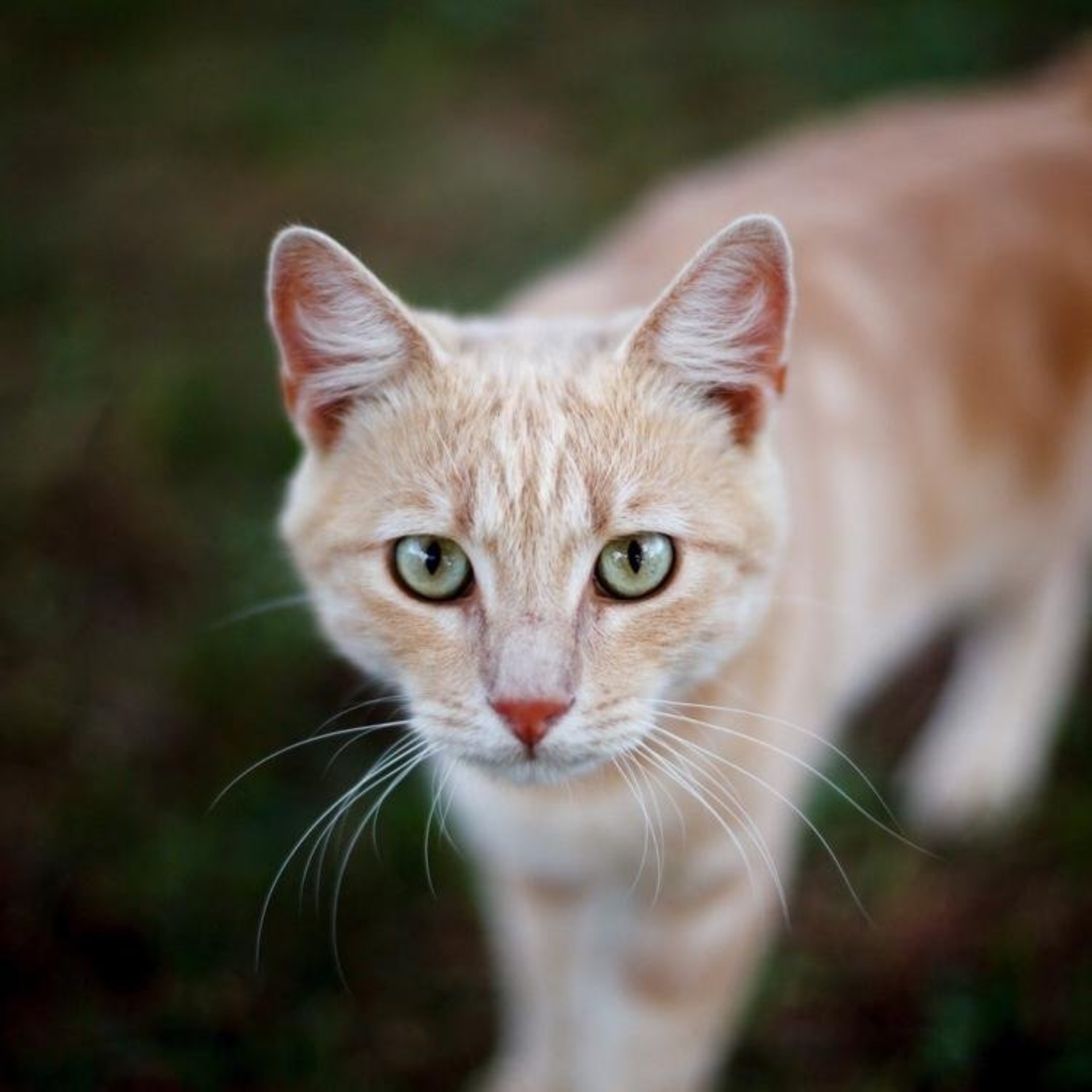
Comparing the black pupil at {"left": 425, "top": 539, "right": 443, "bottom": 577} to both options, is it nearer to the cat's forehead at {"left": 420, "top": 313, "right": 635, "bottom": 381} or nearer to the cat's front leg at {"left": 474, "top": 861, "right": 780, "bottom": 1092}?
the cat's forehead at {"left": 420, "top": 313, "right": 635, "bottom": 381}

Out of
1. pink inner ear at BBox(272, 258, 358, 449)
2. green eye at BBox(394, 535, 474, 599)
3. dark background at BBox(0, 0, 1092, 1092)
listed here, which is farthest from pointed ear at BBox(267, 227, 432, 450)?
dark background at BBox(0, 0, 1092, 1092)

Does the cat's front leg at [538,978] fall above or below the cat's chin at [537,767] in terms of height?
below

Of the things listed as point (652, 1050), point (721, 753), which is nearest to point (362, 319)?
point (721, 753)

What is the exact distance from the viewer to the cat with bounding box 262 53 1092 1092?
150cm

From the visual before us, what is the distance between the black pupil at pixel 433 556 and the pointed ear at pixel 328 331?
0.78ft

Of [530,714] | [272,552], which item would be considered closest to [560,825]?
[530,714]

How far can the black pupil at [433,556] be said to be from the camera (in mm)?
1540

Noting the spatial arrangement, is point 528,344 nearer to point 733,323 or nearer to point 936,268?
point 733,323

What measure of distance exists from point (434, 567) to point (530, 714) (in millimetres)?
236

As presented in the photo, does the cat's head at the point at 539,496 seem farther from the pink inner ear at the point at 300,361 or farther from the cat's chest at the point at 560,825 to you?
the cat's chest at the point at 560,825

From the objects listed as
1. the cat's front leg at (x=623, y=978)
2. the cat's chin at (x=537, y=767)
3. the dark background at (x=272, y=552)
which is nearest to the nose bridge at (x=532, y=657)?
the cat's chin at (x=537, y=767)

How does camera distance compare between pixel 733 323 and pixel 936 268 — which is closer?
pixel 733 323

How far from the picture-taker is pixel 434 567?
1.55 meters

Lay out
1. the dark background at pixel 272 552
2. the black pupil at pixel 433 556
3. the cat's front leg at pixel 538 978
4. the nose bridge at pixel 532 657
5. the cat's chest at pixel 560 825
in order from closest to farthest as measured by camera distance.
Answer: the nose bridge at pixel 532 657 < the black pupil at pixel 433 556 < the cat's chest at pixel 560 825 < the cat's front leg at pixel 538 978 < the dark background at pixel 272 552
